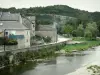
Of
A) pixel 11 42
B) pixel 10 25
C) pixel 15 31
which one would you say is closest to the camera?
pixel 11 42

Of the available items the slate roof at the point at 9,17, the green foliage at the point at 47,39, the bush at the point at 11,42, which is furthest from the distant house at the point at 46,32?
the bush at the point at 11,42

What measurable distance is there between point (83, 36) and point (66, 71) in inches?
2658

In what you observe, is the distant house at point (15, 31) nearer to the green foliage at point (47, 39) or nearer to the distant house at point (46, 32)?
the green foliage at point (47, 39)

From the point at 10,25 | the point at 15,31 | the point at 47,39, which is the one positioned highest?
the point at 10,25

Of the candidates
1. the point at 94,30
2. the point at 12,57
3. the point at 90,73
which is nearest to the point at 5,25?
the point at 12,57

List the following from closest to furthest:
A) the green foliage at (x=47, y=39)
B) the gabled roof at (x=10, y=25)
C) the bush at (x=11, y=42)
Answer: the bush at (x=11, y=42) → the gabled roof at (x=10, y=25) → the green foliage at (x=47, y=39)

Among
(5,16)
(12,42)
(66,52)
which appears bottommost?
(66,52)

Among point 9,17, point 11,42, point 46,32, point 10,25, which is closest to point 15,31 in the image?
point 10,25

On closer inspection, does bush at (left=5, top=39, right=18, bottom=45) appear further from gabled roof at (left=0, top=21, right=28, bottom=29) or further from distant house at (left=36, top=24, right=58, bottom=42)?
distant house at (left=36, top=24, right=58, bottom=42)

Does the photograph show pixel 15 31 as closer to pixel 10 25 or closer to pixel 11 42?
pixel 10 25

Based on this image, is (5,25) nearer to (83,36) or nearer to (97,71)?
(97,71)

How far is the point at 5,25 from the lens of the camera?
4491cm

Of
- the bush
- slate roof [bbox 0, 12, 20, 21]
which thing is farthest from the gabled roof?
the bush

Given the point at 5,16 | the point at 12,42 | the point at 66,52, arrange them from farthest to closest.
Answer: the point at 66,52
the point at 5,16
the point at 12,42
